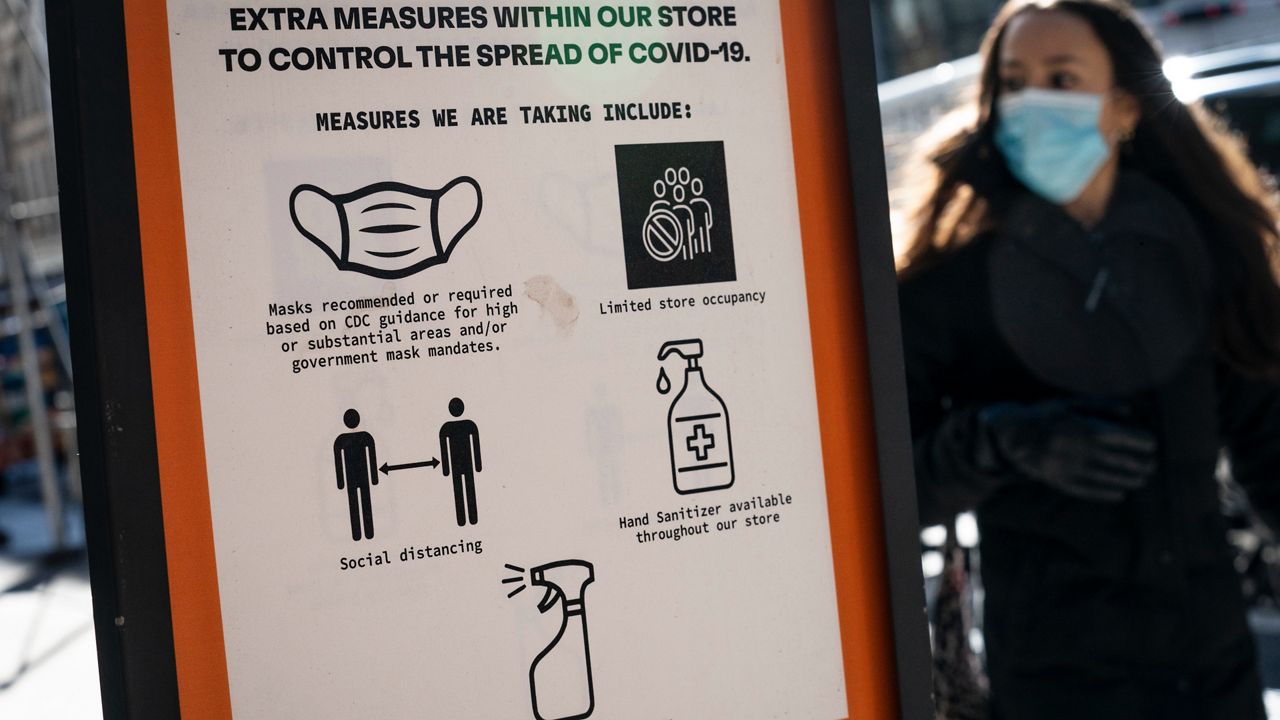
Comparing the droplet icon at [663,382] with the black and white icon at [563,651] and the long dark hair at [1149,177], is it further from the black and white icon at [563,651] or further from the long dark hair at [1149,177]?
the long dark hair at [1149,177]

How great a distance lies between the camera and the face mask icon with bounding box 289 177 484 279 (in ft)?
4.01

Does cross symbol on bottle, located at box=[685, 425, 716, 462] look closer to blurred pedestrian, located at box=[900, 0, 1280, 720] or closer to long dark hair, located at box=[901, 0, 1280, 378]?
blurred pedestrian, located at box=[900, 0, 1280, 720]

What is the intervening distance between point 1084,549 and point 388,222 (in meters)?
1.56

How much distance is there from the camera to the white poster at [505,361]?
1200mm

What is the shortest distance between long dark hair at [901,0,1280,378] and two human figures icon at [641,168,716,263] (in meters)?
1.15

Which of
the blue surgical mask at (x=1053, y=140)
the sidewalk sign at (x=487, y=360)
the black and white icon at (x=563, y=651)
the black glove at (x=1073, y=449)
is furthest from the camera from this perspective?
the blue surgical mask at (x=1053, y=140)

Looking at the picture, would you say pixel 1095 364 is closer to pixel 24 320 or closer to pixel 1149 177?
pixel 1149 177

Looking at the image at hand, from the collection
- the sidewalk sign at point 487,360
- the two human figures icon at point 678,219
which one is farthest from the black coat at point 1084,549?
the two human figures icon at point 678,219

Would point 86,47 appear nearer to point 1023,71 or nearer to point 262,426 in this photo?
point 262,426

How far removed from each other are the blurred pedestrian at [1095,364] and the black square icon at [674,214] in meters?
1.05

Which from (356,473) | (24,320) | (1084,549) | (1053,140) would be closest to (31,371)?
(24,320)

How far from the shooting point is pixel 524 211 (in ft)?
4.23

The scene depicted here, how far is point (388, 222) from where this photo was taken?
1.24 metres

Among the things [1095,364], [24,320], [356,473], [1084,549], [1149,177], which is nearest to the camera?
[356,473]
